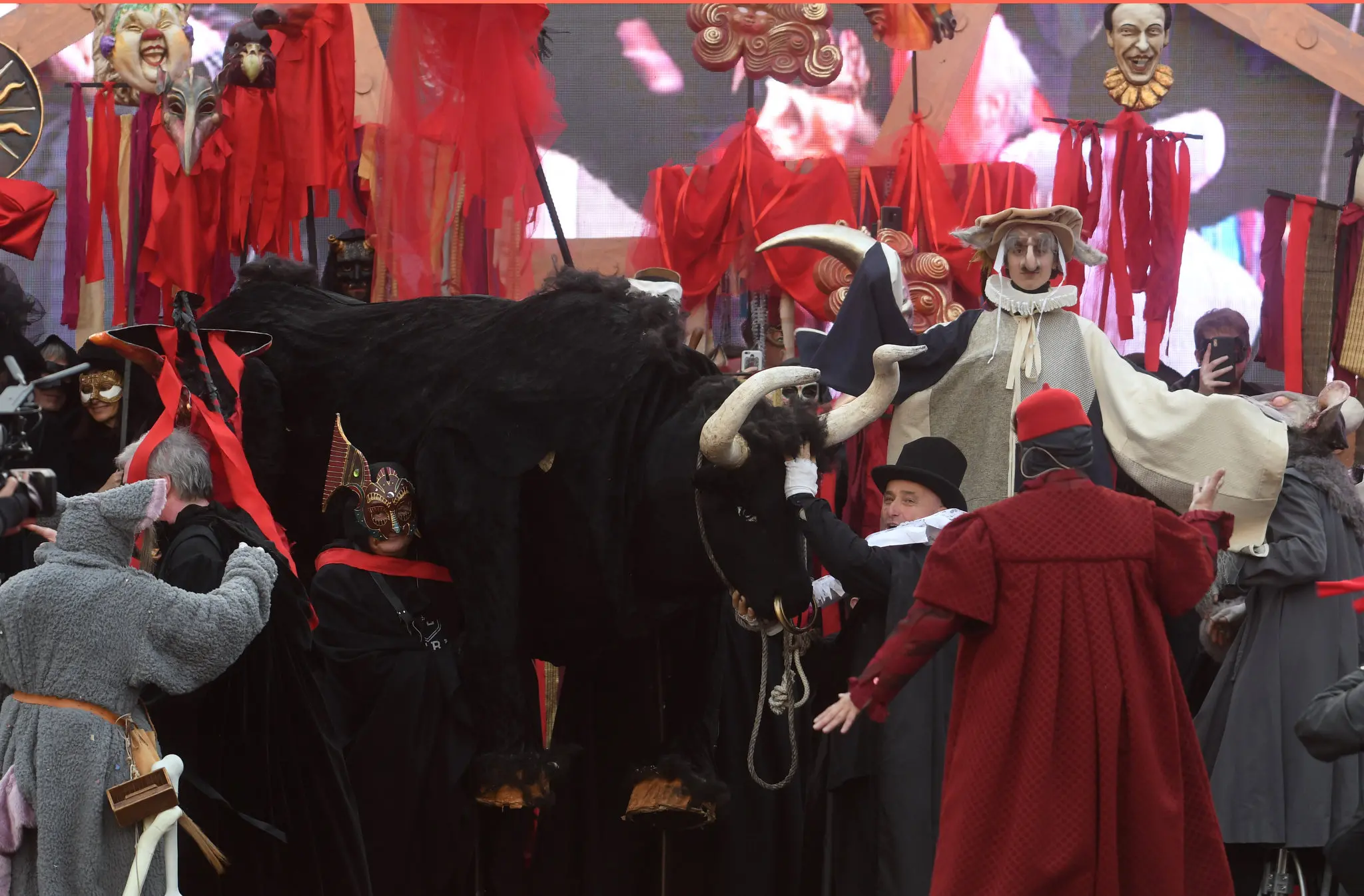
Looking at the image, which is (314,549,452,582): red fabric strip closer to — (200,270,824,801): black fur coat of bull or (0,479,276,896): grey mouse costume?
(200,270,824,801): black fur coat of bull

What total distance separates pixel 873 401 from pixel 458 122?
2303 mm

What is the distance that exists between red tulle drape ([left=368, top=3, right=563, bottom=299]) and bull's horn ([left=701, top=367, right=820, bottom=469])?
2.10 meters

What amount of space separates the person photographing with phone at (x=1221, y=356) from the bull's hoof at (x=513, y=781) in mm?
2997

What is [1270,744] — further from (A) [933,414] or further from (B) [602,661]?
(B) [602,661]

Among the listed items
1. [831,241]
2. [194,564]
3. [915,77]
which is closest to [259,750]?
[194,564]

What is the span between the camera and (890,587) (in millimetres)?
5113

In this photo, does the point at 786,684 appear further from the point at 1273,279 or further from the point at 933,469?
the point at 1273,279

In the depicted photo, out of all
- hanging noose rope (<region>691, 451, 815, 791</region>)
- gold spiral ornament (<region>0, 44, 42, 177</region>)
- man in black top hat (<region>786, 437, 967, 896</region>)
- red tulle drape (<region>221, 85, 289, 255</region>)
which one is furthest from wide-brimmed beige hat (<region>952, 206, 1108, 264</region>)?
gold spiral ornament (<region>0, 44, 42, 177</region>)

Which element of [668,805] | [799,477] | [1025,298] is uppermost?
[1025,298]

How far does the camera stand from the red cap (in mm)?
4293

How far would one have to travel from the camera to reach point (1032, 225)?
239 inches

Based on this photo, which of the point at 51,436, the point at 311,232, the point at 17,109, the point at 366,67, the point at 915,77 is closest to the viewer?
the point at 51,436

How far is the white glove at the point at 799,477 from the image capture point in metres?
4.96

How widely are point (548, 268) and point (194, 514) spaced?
107 inches
